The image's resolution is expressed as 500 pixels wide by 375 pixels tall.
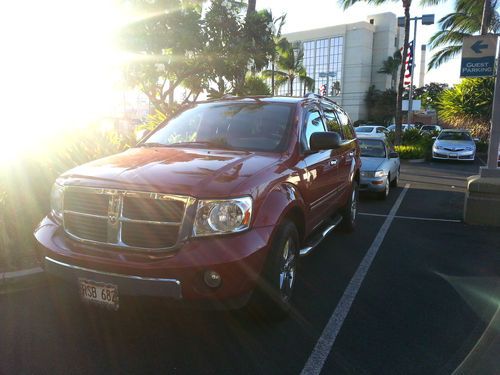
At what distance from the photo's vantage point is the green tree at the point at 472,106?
2703cm

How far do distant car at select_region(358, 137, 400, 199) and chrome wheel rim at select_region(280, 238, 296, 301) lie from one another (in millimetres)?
6310

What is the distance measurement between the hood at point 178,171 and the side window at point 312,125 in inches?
30.1

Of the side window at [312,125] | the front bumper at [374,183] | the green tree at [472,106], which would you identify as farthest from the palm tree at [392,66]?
the side window at [312,125]

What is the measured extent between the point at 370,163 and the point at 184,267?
796 centimetres

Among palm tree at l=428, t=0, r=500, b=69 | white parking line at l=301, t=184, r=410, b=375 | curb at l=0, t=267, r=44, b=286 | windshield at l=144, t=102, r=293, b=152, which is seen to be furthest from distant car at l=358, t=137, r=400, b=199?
palm tree at l=428, t=0, r=500, b=69

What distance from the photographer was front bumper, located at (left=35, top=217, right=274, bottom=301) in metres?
2.91

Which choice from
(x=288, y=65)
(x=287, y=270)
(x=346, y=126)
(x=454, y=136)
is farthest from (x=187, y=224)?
(x=288, y=65)

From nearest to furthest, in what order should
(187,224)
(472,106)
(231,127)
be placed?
(187,224), (231,127), (472,106)

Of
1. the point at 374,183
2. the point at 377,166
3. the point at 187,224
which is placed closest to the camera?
the point at 187,224

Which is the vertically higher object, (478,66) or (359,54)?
(359,54)

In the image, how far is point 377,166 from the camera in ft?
32.5

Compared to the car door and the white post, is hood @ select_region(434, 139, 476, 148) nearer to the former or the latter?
the white post

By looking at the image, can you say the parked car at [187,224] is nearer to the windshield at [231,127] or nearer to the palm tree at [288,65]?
the windshield at [231,127]

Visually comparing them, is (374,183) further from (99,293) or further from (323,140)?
(99,293)
